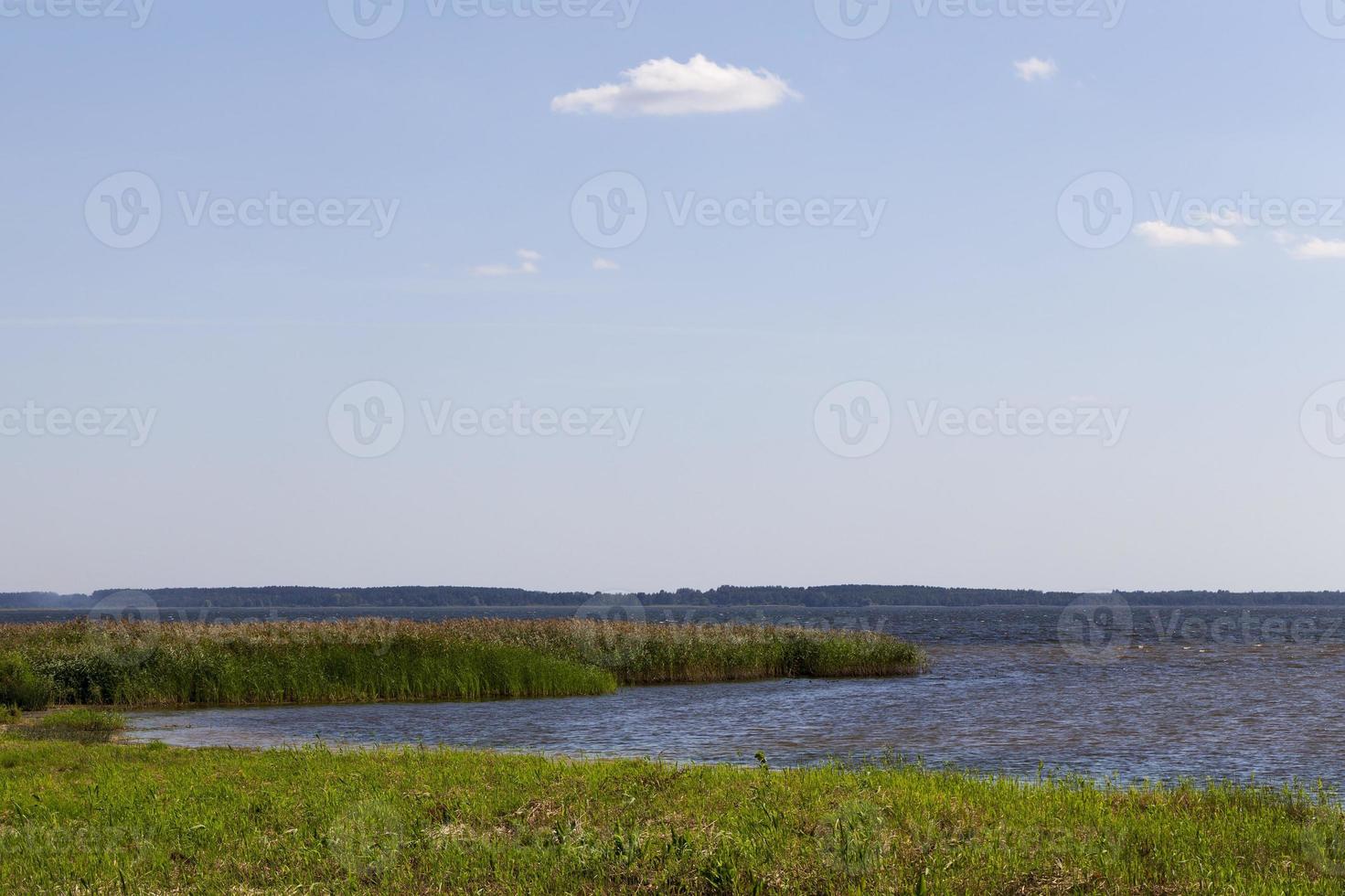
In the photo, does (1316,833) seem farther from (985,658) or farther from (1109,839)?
(985,658)

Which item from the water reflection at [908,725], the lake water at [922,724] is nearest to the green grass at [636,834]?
the lake water at [922,724]

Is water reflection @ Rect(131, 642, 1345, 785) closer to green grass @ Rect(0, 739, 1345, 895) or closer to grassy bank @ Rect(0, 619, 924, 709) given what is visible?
grassy bank @ Rect(0, 619, 924, 709)

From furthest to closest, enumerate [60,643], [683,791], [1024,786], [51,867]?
[60,643] → [1024,786] → [683,791] → [51,867]

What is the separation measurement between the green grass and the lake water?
679 centimetres

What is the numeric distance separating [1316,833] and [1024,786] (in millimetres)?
4381

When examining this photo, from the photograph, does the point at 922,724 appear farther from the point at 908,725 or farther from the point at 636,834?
the point at 636,834

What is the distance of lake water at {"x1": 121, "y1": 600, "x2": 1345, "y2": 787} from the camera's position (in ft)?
84.8

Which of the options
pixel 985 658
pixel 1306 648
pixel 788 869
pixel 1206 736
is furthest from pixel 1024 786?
pixel 1306 648

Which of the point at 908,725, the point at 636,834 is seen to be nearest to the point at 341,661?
the point at 908,725

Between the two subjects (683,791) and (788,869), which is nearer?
(788,869)

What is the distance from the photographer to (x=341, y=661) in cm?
3997

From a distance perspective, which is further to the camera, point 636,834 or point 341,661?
point 341,661

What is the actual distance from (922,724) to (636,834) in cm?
2175

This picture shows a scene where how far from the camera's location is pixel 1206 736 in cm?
3014
